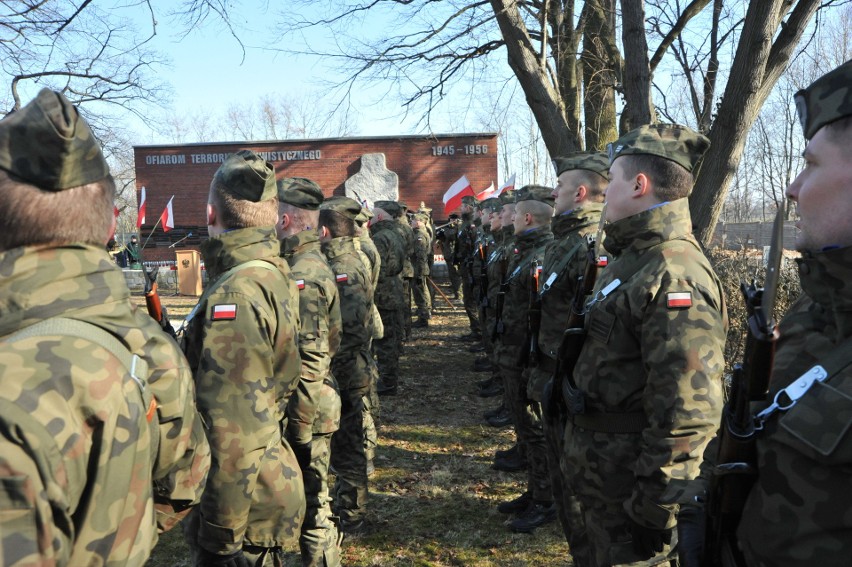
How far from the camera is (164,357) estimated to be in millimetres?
1649

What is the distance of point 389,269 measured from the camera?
10.0 m

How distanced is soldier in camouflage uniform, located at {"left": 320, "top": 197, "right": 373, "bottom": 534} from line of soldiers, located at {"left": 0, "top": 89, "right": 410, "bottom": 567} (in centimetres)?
108

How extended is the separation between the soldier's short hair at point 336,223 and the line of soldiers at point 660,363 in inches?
63.3

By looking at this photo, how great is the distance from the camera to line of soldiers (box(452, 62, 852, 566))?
54.1 inches

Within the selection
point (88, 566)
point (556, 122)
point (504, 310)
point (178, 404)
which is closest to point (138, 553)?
point (88, 566)

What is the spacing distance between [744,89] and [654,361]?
5.09 metres

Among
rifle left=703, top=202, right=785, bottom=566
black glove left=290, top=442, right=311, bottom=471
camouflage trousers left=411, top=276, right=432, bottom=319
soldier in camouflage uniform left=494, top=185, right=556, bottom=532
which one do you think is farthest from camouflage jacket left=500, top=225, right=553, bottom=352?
camouflage trousers left=411, top=276, right=432, bottom=319

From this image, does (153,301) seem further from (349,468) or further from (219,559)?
(349,468)

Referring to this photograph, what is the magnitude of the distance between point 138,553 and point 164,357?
18.8 inches

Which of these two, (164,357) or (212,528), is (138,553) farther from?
(212,528)

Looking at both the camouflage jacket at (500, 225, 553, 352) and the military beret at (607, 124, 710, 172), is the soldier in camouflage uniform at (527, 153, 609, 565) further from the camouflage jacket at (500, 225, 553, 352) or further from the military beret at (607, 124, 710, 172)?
the military beret at (607, 124, 710, 172)

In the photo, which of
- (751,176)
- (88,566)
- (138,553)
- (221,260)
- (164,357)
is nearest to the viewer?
(88,566)

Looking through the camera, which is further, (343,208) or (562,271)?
(343,208)

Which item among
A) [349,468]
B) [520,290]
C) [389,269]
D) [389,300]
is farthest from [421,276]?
[349,468]
